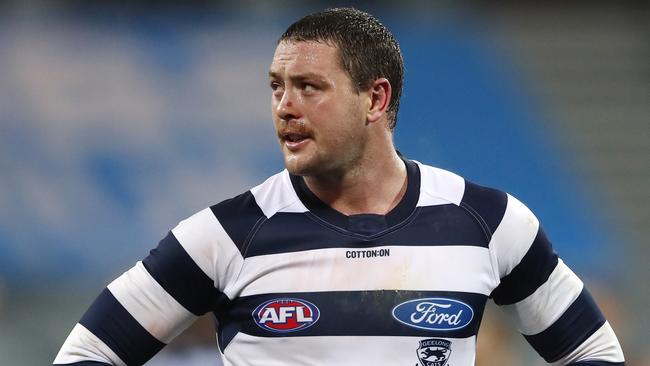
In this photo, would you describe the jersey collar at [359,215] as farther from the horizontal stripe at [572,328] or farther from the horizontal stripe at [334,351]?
the horizontal stripe at [572,328]

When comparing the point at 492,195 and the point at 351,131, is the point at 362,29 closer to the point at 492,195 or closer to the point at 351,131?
the point at 351,131

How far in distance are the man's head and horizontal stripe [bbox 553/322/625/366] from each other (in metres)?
0.65

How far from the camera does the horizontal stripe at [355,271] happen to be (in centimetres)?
216

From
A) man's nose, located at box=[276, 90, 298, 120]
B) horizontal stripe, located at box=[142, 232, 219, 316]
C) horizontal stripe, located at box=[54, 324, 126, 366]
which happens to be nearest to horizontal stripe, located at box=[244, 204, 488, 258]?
horizontal stripe, located at box=[142, 232, 219, 316]

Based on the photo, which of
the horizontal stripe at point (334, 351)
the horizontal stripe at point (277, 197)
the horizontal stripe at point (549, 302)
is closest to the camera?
the horizontal stripe at point (334, 351)

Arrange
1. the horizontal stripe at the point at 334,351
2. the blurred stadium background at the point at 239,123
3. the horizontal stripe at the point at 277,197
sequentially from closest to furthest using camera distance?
the horizontal stripe at the point at 334,351
the horizontal stripe at the point at 277,197
the blurred stadium background at the point at 239,123

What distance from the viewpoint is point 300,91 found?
217 centimetres

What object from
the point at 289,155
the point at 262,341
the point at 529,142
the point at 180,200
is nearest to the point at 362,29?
the point at 289,155

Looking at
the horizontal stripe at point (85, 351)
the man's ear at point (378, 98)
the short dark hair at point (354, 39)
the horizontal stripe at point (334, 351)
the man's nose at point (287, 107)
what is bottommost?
the horizontal stripe at point (85, 351)

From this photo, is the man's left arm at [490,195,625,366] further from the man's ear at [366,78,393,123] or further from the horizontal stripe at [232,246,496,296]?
the man's ear at [366,78,393,123]

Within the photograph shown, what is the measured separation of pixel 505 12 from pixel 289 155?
13.1ft

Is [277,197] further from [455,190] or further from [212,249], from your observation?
[455,190]

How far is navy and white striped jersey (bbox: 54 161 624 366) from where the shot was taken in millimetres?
2148

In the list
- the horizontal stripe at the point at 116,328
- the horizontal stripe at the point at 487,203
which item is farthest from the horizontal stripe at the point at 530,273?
the horizontal stripe at the point at 116,328
